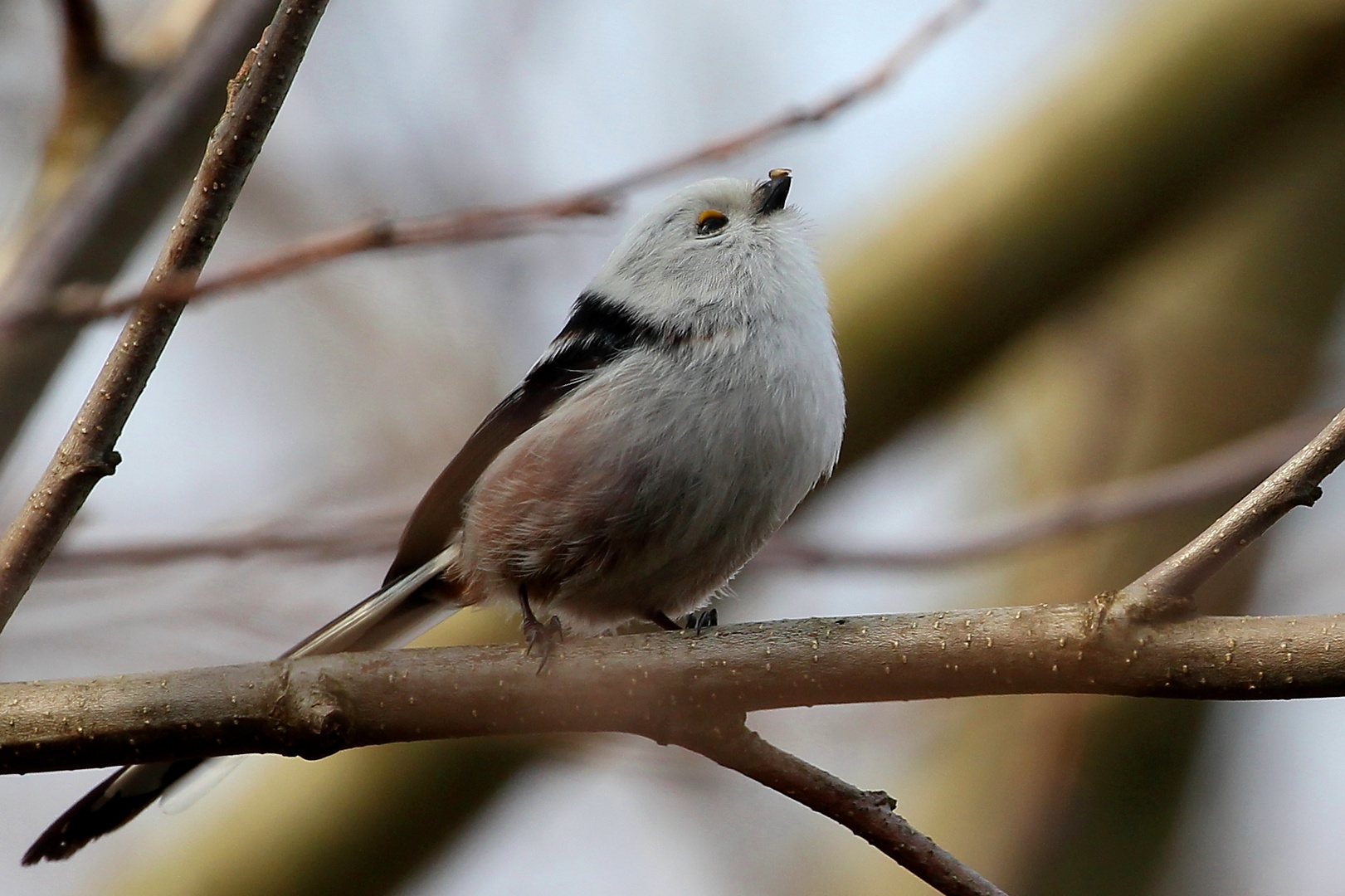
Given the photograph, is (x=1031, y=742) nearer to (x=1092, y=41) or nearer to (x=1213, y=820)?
(x=1213, y=820)

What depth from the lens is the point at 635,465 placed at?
2.87 metres

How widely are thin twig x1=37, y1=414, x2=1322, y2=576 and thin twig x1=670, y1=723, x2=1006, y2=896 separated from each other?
1276 millimetres

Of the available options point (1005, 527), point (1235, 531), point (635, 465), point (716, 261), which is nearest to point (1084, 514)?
point (1005, 527)

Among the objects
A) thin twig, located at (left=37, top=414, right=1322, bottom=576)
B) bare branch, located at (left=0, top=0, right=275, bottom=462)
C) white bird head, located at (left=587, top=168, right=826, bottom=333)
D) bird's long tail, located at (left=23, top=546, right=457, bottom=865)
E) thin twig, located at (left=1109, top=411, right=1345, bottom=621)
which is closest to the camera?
thin twig, located at (left=1109, top=411, right=1345, bottom=621)

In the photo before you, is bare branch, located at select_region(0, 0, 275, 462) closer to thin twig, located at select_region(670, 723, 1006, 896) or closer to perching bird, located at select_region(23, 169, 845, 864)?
perching bird, located at select_region(23, 169, 845, 864)

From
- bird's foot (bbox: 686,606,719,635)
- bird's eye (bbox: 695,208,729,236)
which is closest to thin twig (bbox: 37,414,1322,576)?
bird's foot (bbox: 686,606,719,635)

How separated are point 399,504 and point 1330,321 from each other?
3618 mm

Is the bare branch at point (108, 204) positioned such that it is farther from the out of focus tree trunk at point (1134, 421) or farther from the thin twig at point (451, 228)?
the out of focus tree trunk at point (1134, 421)

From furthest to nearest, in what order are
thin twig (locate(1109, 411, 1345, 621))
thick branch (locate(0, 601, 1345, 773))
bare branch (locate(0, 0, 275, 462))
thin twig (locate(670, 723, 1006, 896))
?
bare branch (locate(0, 0, 275, 462))
thin twig (locate(670, 723, 1006, 896))
thick branch (locate(0, 601, 1345, 773))
thin twig (locate(1109, 411, 1345, 621))

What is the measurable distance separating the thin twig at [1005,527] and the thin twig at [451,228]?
1204 millimetres

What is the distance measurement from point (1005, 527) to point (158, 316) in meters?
2.38

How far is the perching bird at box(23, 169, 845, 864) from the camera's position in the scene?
112 inches

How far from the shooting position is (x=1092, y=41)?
4805 mm

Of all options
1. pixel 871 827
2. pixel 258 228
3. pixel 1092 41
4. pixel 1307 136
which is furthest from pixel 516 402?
pixel 258 228
